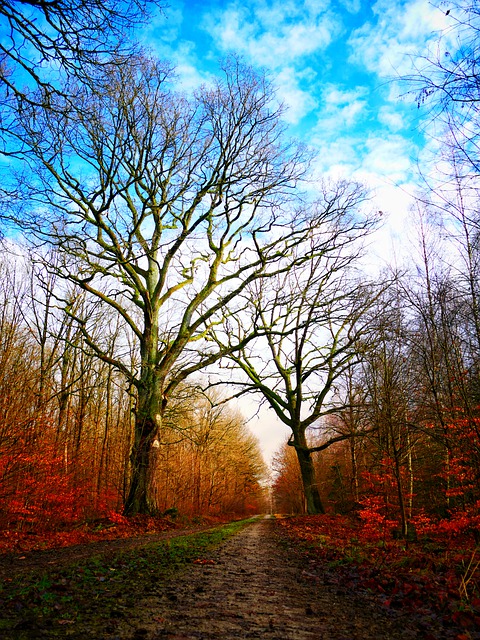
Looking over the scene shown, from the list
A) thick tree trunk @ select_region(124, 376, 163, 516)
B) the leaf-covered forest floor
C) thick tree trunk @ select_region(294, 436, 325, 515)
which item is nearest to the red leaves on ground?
the leaf-covered forest floor

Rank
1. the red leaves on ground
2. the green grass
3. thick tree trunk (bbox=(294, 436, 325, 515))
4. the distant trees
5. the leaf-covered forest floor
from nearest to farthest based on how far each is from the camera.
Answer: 1. the green grass
2. the leaf-covered forest floor
3. the red leaves on ground
4. the distant trees
5. thick tree trunk (bbox=(294, 436, 325, 515))

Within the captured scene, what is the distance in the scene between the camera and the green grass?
2.54 metres

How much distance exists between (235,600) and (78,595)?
144cm

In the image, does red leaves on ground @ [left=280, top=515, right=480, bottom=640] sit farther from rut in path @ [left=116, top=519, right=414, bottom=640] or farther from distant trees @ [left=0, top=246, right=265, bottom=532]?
distant trees @ [left=0, top=246, right=265, bottom=532]

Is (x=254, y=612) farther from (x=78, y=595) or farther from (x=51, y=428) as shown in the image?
(x=51, y=428)

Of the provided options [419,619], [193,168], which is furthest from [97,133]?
[419,619]

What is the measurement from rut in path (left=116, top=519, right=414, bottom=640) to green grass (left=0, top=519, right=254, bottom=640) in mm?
247

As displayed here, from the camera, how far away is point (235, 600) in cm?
364

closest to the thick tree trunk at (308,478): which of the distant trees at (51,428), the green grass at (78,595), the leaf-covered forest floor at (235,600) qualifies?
the distant trees at (51,428)

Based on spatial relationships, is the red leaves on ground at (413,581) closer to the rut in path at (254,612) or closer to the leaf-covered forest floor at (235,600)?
the leaf-covered forest floor at (235,600)

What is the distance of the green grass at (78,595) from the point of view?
2.54 m

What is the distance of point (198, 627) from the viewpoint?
276cm

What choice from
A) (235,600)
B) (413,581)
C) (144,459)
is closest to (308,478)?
(144,459)

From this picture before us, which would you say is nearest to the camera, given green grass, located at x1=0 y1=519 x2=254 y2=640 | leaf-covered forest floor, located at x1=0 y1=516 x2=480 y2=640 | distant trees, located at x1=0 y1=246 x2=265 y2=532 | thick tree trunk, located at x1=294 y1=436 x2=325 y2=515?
green grass, located at x1=0 y1=519 x2=254 y2=640
